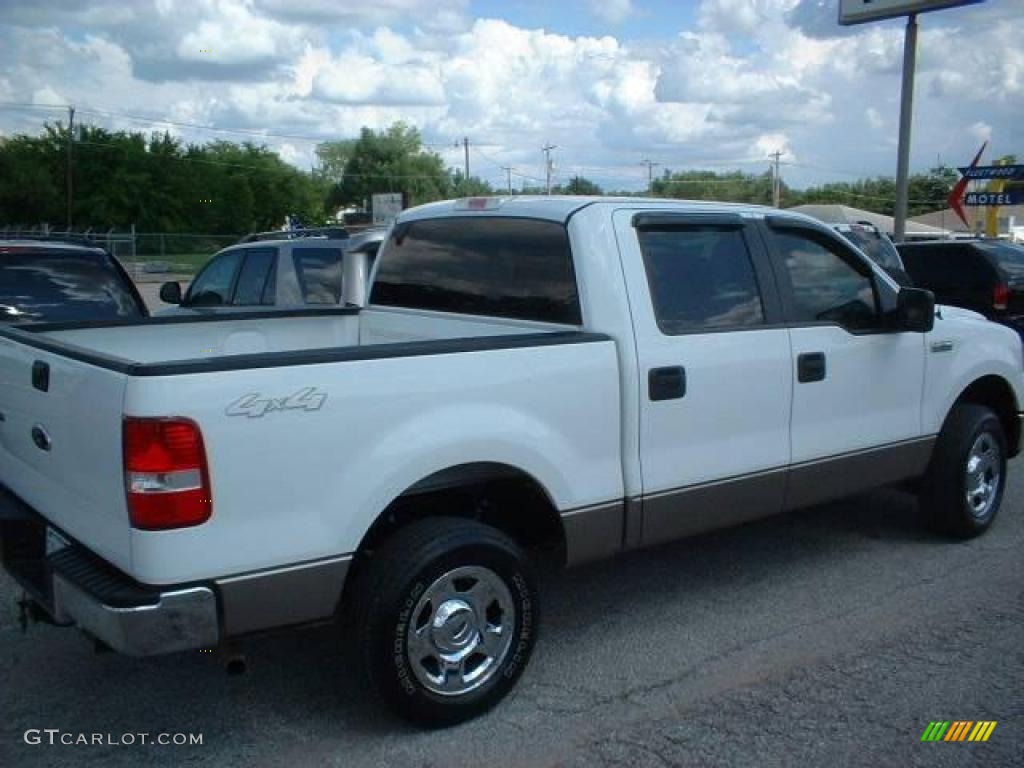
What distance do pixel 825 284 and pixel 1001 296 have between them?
7.49m

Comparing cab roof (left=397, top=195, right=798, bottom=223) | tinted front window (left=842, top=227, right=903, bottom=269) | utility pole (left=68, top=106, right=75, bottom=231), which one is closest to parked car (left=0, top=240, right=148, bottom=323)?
cab roof (left=397, top=195, right=798, bottom=223)

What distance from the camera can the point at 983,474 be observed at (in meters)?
5.84

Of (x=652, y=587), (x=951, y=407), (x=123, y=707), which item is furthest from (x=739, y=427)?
(x=123, y=707)

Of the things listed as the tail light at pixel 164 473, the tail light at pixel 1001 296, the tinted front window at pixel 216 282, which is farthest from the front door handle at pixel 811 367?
the tail light at pixel 1001 296

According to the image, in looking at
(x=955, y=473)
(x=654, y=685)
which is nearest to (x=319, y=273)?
(x=955, y=473)

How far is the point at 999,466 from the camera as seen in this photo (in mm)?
5941

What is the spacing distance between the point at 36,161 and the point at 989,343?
68.2m

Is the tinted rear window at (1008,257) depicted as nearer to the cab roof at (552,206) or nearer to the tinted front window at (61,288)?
the cab roof at (552,206)

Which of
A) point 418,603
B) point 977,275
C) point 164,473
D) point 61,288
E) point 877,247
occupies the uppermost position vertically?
point 877,247

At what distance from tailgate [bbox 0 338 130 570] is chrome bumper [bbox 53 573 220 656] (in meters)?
0.16

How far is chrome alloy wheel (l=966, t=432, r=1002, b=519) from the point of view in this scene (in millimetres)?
5715

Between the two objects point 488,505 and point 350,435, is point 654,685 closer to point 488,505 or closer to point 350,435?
point 488,505

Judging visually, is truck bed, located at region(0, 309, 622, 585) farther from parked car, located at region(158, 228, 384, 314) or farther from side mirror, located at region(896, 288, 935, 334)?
parked car, located at region(158, 228, 384, 314)

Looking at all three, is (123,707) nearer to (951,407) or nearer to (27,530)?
(27,530)
